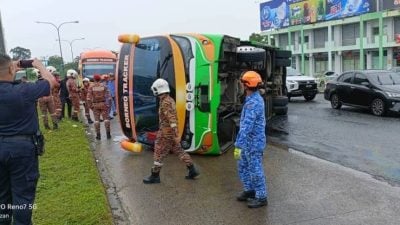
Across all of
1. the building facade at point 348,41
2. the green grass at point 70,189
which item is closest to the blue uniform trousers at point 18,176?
the green grass at point 70,189

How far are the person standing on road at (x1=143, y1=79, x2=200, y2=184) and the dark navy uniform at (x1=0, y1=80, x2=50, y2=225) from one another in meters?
2.85

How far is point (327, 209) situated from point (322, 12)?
186 ft

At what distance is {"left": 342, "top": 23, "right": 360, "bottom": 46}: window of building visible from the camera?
55.8 metres

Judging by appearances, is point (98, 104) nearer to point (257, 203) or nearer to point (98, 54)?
point (257, 203)

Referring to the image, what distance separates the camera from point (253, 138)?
5.82 m

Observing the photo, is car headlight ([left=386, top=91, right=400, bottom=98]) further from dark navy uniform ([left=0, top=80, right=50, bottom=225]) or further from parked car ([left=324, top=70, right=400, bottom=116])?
dark navy uniform ([left=0, top=80, right=50, bottom=225])

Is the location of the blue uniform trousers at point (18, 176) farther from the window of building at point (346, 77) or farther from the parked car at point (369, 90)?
the window of building at point (346, 77)

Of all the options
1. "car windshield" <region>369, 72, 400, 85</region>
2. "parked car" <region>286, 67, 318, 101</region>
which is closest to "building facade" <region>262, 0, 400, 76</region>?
"parked car" <region>286, 67, 318, 101</region>

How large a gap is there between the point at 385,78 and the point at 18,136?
13359mm

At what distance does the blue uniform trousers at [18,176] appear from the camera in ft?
13.6

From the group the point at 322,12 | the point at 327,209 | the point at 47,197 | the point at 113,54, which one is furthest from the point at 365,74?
the point at 322,12

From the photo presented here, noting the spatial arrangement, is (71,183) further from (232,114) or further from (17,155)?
(232,114)

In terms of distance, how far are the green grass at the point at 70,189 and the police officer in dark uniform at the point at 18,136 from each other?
1.20 m

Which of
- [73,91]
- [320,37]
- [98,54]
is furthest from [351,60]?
[73,91]
